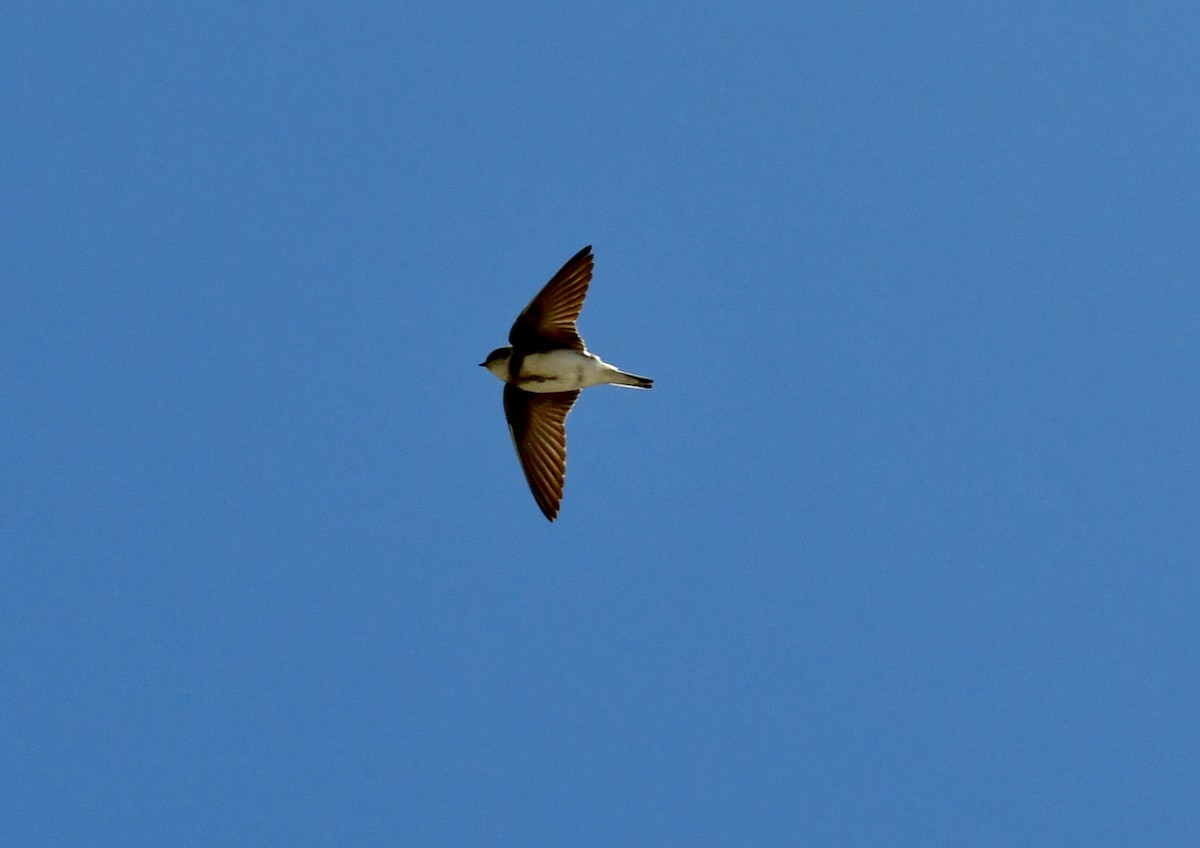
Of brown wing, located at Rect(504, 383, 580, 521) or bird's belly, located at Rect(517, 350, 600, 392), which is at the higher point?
bird's belly, located at Rect(517, 350, 600, 392)

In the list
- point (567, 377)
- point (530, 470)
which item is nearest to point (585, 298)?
point (567, 377)

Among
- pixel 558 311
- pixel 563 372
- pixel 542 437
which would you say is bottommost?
pixel 542 437

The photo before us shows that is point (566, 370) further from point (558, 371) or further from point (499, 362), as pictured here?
point (499, 362)

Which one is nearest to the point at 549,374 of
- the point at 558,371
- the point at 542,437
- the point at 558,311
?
the point at 558,371

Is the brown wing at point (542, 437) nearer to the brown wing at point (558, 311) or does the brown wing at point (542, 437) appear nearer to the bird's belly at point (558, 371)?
the bird's belly at point (558, 371)

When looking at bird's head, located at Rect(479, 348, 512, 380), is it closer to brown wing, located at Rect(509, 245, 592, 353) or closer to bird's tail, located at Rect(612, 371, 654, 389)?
brown wing, located at Rect(509, 245, 592, 353)

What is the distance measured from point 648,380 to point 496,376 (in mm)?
1045

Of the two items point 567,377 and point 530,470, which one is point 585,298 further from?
point 530,470

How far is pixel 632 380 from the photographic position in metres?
10.8

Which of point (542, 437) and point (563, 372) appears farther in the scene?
point (542, 437)

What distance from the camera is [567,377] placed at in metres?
10.8

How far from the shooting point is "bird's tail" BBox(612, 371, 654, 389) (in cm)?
1073

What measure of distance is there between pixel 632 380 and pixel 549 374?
538mm

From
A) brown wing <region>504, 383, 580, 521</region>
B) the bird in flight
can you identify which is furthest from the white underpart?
brown wing <region>504, 383, 580, 521</region>
